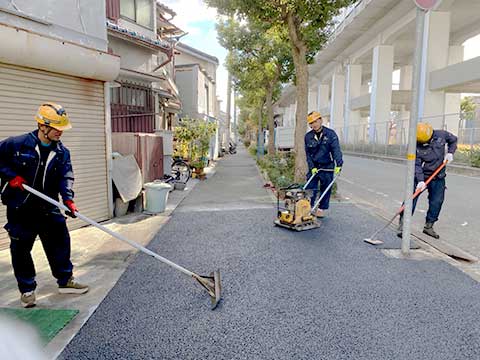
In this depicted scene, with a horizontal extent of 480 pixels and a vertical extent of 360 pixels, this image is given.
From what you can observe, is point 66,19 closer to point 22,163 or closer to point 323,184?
point 22,163

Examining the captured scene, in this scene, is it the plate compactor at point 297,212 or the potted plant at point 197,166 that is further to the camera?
the potted plant at point 197,166

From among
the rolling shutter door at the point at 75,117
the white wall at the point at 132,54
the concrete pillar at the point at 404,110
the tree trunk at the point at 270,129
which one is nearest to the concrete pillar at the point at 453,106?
the concrete pillar at the point at 404,110

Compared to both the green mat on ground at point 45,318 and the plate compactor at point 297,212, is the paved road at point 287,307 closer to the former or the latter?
the green mat on ground at point 45,318

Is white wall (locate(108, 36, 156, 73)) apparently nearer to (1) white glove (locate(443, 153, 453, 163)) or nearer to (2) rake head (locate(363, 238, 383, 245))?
(2) rake head (locate(363, 238, 383, 245))

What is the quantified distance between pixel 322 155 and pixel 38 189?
4480 mm

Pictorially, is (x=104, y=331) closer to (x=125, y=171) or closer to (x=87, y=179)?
(x=87, y=179)

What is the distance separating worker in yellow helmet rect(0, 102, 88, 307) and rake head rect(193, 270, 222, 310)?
1231 mm

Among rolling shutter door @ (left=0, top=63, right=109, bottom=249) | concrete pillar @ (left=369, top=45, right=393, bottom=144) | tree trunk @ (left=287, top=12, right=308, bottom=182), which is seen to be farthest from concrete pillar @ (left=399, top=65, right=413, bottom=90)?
rolling shutter door @ (left=0, top=63, right=109, bottom=249)

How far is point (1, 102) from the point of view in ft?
14.6

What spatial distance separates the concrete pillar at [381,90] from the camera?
22.9 meters

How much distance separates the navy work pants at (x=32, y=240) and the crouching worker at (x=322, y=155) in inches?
162

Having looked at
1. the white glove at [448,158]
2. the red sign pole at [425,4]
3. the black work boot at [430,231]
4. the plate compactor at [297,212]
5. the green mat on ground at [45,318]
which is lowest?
the green mat on ground at [45,318]

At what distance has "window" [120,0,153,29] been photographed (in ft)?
36.9

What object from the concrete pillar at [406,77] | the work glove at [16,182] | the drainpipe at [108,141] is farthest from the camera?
the concrete pillar at [406,77]
